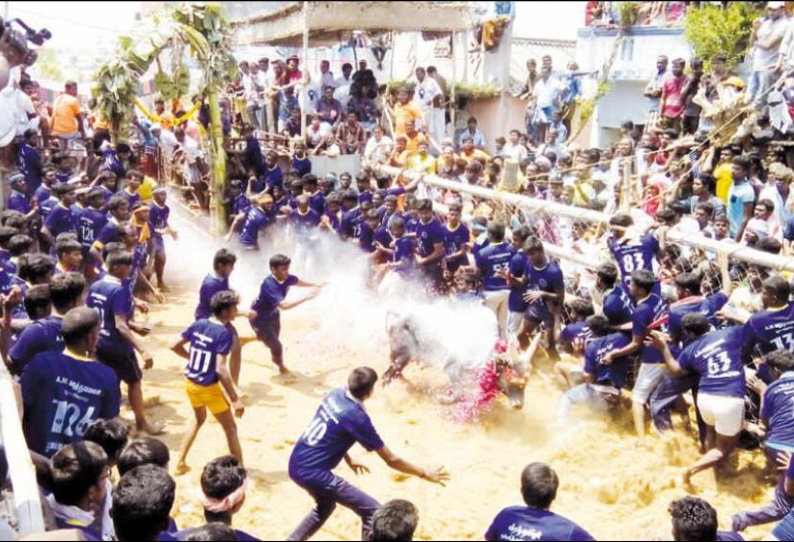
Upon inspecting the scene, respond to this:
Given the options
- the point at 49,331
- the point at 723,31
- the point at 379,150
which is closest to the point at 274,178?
the point at 379,150

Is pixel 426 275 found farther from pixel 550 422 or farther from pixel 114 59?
pixel 114 59

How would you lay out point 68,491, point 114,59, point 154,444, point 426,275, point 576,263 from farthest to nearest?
1. point 114,59
2. point 426,275
3. point 576,263
4. point 154,444
5. point 68,491

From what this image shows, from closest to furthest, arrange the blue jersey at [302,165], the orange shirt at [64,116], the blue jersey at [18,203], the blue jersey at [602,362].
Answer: the blue jersey at [602,362] < the blue jersey at [18,203] < the blue jersey at [302,165] < the orange shirt at [64,116]

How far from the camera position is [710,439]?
7.43 m

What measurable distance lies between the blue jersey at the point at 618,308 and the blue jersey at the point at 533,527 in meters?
3.91

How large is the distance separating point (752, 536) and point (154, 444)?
471cm

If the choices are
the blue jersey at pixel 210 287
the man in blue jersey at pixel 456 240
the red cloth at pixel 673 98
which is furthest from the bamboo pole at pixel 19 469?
the red cloth at pixel 673 98

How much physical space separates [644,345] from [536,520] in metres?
3.66

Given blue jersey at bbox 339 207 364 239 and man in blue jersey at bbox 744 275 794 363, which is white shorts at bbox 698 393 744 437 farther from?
blue jersey at bbox 339 207 364 239

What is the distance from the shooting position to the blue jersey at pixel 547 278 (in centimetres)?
910

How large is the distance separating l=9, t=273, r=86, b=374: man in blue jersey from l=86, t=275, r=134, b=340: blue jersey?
3.50 ft

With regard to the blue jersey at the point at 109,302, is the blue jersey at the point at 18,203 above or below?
above

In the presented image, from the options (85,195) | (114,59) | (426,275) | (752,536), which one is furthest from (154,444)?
(114,59)

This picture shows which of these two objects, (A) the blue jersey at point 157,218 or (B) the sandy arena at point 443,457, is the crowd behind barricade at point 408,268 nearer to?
(A) the blue jersey at point 157,218
